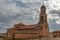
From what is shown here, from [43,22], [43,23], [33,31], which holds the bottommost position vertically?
[33,31]

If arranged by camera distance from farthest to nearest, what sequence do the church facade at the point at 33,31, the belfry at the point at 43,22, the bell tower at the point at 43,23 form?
the belfry at the point at 43,22 < the bell tower at the point at 43,23 < the church facade at the point at 33,31

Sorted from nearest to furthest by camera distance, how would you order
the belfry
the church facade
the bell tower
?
the church facade
the bell tower
the belfry

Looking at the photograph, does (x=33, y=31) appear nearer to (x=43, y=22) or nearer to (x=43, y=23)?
(x=43, y=23)

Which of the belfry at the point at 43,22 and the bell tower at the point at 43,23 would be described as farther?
the belfry at the point at 43,22

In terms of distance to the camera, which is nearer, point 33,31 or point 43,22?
point 33,31

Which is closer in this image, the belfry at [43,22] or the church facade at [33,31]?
the church facade at [33,31]

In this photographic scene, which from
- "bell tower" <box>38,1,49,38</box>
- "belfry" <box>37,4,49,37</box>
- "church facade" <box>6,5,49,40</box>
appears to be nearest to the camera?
"church facade" <box>6,5,49,40</box>

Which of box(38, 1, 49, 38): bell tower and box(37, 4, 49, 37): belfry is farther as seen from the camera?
box(37, 4, 49, 37): belfry

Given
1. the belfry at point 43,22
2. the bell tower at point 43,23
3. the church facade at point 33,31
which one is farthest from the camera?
the belfry at point 43,22

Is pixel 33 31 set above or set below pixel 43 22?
below

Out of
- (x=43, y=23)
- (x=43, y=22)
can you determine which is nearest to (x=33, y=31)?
(x=43, y=23)

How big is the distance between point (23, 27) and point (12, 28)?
3330mm

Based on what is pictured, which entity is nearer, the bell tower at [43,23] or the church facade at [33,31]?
the church facade at [33,31]

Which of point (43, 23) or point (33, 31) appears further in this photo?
point (43, 23)
